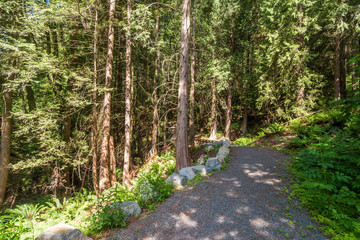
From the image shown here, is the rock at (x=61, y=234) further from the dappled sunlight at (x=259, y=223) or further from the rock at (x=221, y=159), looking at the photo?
the rock at (x=221, y=159)

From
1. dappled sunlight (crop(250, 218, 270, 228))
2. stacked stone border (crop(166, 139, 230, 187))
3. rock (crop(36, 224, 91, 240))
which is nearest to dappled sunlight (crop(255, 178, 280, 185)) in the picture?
stacked stone border (crop(166, 139, 230, 187))

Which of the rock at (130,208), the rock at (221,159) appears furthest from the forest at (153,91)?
the rock at (221,159)

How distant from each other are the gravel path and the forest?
39 cm

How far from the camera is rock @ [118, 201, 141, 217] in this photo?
353 cm

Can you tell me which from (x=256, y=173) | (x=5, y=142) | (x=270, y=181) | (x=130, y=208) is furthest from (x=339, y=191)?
(x=5, y=142)

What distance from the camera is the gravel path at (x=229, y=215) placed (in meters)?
2.70

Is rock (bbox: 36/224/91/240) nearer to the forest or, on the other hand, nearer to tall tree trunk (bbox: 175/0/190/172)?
the forest

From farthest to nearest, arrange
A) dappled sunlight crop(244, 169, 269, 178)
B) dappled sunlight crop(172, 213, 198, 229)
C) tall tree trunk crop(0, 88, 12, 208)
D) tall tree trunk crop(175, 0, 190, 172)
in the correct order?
tall tree trunk crop(0, 88, 12, 208) < tall tree trunk crop(175, 0, 190, 172) < dappled sunlight crop(244, 169, 269, 178) < dappled sunlight crop(172, 213, 198, 229)

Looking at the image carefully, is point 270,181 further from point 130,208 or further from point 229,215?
point 130,208

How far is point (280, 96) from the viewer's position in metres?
10.3

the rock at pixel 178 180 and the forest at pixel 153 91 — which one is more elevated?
the forest at pixel 153 91

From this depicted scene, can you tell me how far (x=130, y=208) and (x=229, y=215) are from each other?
2.32 metres

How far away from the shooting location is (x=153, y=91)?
6406 millimetres

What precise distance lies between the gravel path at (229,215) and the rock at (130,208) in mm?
237
